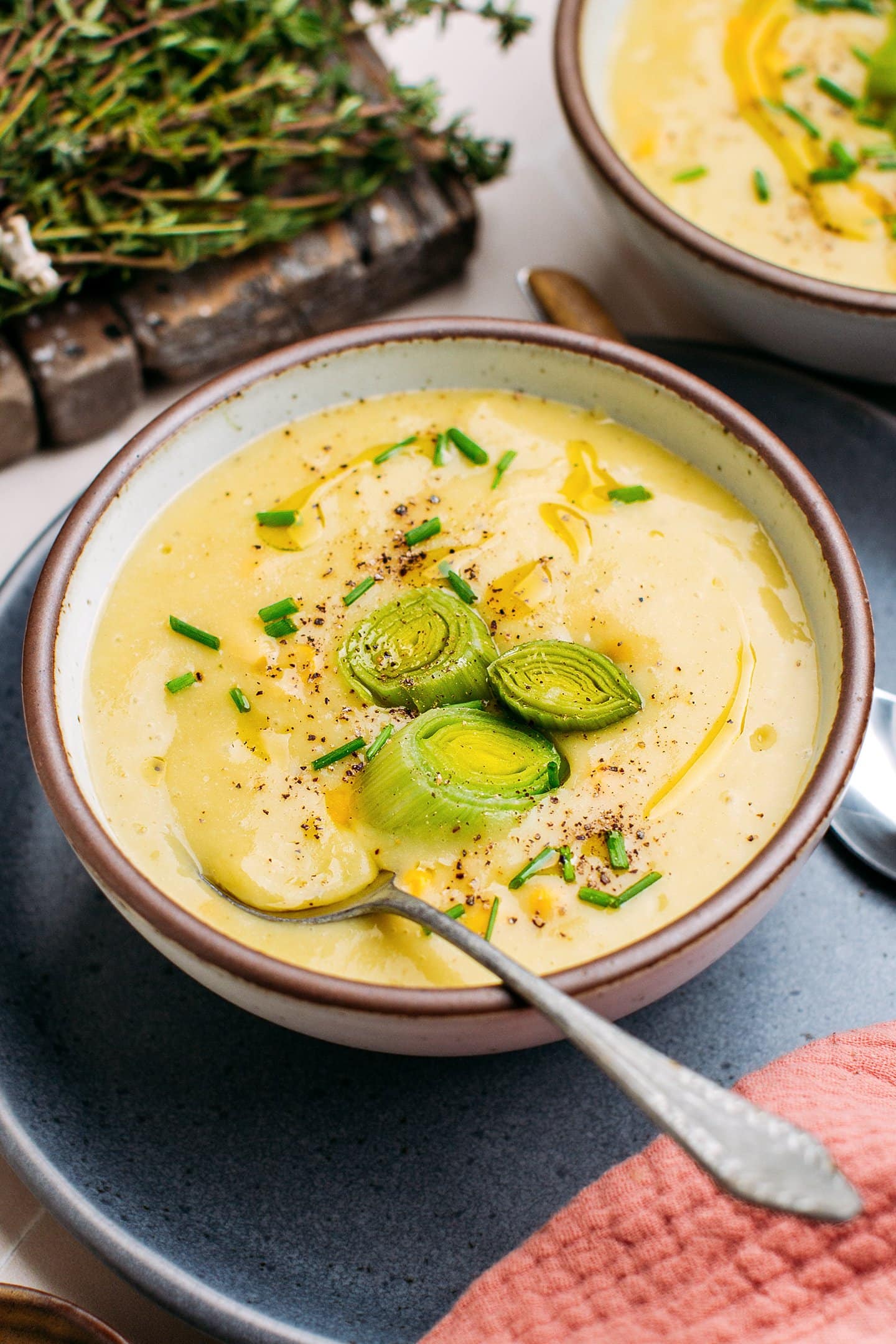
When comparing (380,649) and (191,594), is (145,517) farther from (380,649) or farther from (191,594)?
(380,649)

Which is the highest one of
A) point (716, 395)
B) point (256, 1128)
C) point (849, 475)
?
point (716, 395)

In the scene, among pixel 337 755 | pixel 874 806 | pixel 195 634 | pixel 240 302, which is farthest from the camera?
pixel 240 302

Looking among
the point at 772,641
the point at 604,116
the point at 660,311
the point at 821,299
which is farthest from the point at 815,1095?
the point at 604,116

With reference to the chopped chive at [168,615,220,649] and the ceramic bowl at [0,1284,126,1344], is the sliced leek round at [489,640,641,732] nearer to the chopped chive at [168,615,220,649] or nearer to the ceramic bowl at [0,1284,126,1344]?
the chopped chive at [168,615,220,649]

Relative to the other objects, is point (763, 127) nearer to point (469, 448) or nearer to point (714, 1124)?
point (469, 448)

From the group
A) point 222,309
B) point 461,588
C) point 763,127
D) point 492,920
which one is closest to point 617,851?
point 492,920

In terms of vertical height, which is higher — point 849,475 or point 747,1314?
point 849,475
